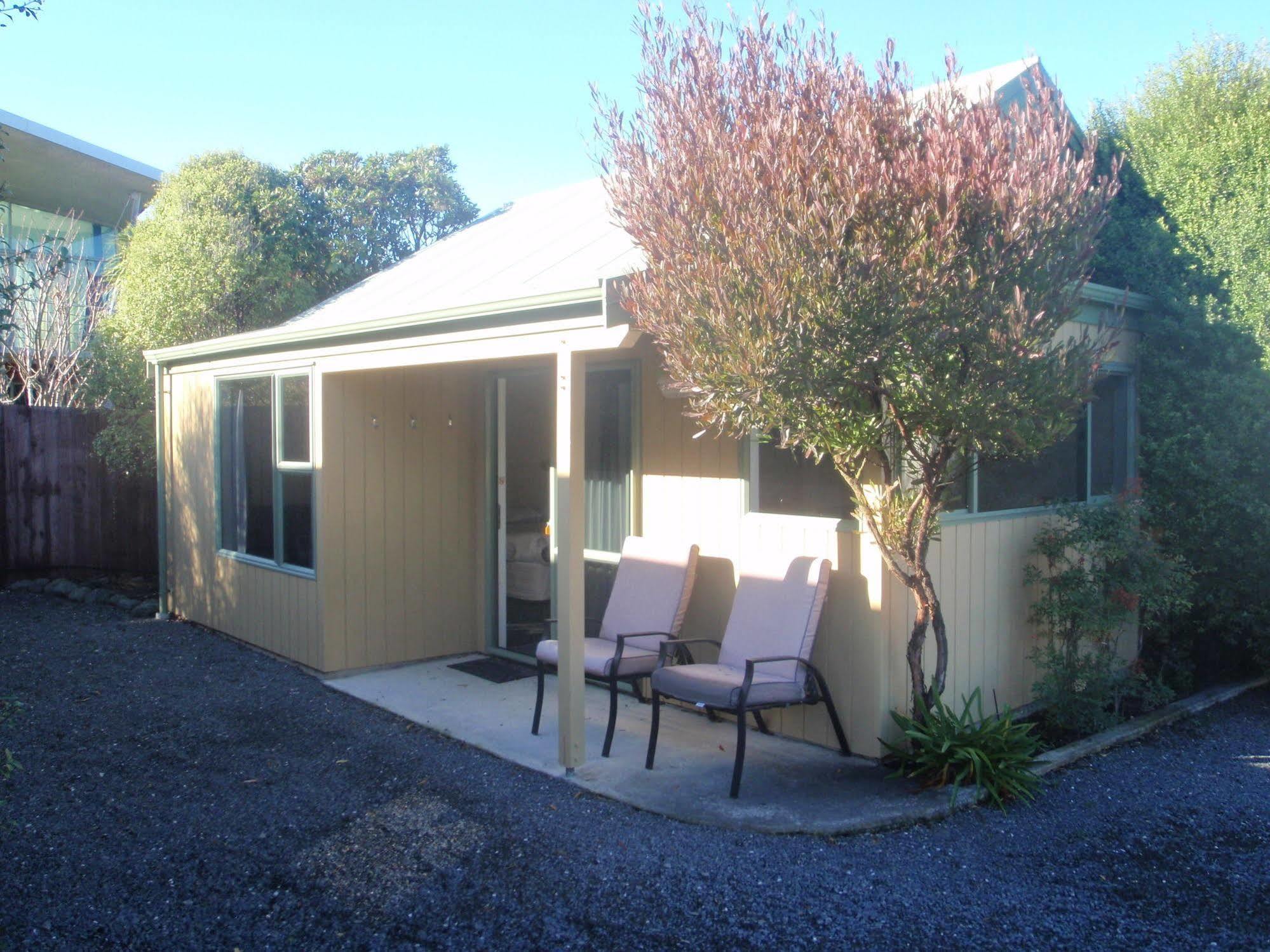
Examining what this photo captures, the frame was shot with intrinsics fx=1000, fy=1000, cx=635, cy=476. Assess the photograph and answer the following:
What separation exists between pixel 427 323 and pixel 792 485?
223 centimetres

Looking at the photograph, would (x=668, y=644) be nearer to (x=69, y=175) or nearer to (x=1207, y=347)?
(x=1207, y=347)

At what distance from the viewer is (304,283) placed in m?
13.6

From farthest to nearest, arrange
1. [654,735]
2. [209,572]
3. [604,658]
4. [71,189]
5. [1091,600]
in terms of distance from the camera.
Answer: [71,189]
[209,572]
[1091,600]
[604,658]
[654,735]

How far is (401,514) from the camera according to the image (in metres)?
7.08

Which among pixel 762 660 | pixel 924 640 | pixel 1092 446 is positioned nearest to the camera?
pixel 762 660

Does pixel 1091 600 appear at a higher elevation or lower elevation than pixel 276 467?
lower

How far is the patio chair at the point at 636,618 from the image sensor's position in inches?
201

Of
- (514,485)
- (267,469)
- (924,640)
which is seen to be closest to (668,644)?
(924,640)

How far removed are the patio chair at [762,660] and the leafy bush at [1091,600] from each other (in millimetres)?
1428

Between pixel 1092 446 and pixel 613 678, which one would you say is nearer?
pixel 613 678

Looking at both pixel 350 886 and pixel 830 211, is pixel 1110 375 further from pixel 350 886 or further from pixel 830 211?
pixel 350 886

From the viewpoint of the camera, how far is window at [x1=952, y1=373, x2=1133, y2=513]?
216 inches

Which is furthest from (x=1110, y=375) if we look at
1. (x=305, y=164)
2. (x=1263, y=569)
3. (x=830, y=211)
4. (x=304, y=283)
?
(x=305, y=164)

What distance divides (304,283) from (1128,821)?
12.1m
